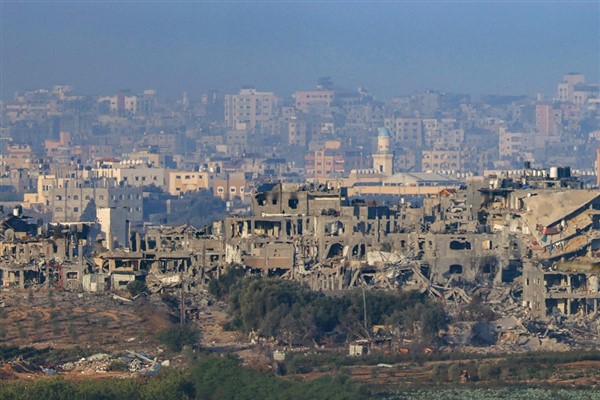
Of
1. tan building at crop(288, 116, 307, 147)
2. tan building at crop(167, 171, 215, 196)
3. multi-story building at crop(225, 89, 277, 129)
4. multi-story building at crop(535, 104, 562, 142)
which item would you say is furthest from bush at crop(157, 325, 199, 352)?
multi-story building at crop(225, 89, 277, 129)

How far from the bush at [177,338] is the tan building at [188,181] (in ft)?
230

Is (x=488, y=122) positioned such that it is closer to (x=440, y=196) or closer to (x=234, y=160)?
(x=234, y=160)

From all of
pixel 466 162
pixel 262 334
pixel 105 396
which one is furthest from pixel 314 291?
pixel 466 162

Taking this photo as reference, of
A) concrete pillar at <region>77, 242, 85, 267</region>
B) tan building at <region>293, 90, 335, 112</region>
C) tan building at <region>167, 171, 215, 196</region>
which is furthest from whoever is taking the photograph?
tan building at <region>293, 90, 335, 112</region>

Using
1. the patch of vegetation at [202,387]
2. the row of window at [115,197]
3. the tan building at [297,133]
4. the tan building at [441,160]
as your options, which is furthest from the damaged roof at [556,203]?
the tan building at [297,133]

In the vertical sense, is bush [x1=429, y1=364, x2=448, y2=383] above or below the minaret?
below

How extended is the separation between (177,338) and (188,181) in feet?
243

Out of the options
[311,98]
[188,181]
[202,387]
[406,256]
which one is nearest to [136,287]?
[406,256]

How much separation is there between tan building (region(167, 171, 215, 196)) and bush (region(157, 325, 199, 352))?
70.0m

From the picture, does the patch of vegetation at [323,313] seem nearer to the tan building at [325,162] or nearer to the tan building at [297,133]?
the tan building at [325,162]

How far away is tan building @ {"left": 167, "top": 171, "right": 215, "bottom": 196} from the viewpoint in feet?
355

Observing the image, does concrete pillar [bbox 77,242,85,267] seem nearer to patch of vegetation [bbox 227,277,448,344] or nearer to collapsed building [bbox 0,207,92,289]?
collapsed building [bbox 0,207,92,289]

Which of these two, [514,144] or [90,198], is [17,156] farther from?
[90,198]

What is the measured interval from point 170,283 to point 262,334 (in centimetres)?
604
